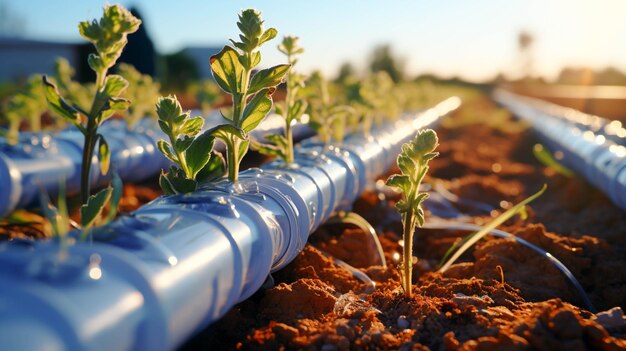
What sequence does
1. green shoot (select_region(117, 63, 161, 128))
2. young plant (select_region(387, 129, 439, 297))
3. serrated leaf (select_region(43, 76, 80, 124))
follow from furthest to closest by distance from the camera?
green shoot (select_region(117, 63, 161, 128)) < serrated leaf (select_region(43, 76, 80, 124)) < young plant (select_region(387, 129, 439, 297))

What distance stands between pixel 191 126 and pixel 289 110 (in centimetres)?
94

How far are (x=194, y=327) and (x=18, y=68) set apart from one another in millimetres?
20913

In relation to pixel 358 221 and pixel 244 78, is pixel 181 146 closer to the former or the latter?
pixel 244 78

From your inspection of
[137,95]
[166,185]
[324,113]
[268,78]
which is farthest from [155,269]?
[137,95]

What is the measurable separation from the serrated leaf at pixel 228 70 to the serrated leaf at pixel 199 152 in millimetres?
291

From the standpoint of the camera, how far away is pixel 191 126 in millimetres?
2207

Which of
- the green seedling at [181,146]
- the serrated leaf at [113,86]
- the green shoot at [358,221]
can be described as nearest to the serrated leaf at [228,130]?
the green seedling at [181,146]

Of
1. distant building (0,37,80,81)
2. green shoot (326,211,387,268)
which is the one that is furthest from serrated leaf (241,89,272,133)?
distant building (0,37,80,81)

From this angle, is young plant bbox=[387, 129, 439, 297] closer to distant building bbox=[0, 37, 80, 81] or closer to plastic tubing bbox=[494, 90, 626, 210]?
plastic tubing bbox=[494, 90, 626, 210]

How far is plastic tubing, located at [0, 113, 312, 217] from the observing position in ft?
10.3

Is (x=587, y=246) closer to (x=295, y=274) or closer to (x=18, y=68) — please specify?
(x=295, y=274)

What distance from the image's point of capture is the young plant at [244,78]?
2299 millimetres

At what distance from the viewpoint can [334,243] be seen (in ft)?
10.1

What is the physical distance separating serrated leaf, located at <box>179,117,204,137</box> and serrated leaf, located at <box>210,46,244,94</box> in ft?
0.72
